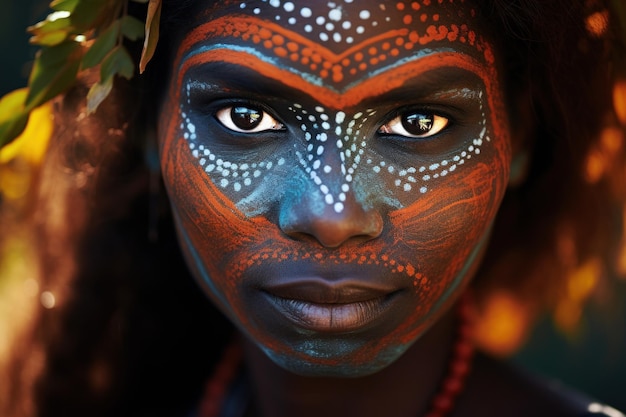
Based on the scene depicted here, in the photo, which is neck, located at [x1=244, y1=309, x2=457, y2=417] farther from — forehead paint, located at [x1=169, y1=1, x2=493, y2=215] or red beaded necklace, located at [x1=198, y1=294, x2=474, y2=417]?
forehead paint, located at [x1=169, y1=1, x2=493, y2=215]

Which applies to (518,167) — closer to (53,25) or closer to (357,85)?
(357,85)

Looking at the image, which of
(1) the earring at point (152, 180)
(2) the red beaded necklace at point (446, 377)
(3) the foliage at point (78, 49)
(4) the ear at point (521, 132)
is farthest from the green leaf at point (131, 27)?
(2) the red beaded necklace at point (446, 377)

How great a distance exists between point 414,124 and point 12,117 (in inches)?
30.7

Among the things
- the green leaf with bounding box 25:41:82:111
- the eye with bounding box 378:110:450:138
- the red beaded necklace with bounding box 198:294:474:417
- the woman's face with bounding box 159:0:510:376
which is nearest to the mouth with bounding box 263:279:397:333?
the woman's face with bounding box 159:0:510:376

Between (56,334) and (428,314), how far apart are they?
1.18 meters

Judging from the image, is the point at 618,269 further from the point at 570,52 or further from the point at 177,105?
the point at 177,105

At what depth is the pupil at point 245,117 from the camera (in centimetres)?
157

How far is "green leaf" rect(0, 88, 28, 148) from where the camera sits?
1.66 metres

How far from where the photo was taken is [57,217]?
89.6 inches

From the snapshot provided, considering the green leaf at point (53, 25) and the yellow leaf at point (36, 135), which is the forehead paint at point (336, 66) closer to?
the green leaf at point (53, 25)

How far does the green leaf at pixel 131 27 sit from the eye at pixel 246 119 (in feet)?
0.69

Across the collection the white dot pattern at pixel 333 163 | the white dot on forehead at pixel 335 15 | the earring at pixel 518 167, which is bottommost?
the earring at pixel 518 167

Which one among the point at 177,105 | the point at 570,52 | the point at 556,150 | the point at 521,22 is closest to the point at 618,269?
the point at 556,150

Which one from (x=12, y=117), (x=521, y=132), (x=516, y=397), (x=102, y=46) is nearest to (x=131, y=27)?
(x=102, y=46)
